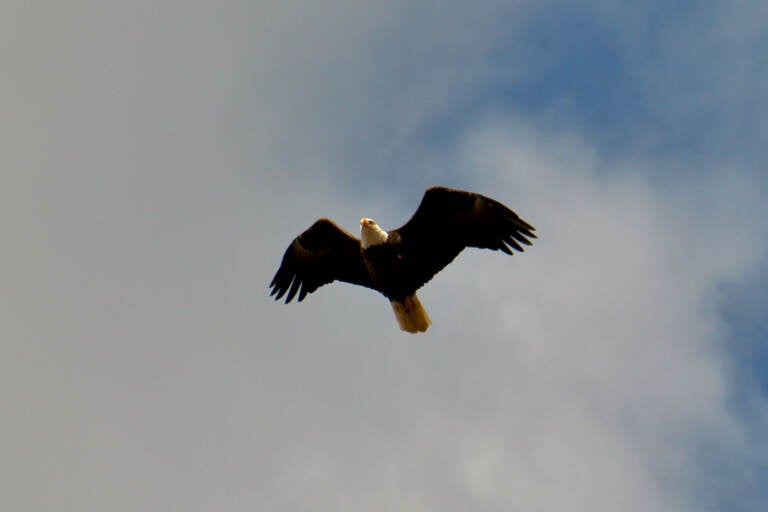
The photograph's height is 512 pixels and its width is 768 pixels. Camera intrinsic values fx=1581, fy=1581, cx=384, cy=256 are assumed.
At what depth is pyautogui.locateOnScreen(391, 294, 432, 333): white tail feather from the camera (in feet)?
71.4

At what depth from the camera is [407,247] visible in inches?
841

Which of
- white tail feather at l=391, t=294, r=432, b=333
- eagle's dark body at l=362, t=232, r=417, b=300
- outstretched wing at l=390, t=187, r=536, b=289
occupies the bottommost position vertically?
white tail feather at l=391, t=294, r=432, b=333

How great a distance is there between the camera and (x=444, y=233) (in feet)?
69.7

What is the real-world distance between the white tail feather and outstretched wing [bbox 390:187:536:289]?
0.31 meters

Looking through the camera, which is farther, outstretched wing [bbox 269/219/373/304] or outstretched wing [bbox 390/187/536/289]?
outstretched wing [bbox 269/219/373/304]

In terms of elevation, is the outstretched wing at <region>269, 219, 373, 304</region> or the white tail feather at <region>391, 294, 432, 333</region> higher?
the outstretched wing at <region>269, 219, 373, 304</region>

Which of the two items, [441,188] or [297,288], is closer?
[441,188]

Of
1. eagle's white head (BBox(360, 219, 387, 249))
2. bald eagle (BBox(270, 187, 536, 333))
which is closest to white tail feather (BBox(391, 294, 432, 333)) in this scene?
bald eagle (BBox(270, 187, 536, 333))

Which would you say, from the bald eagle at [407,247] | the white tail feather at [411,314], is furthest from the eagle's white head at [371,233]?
the white tail feather at [411,314]

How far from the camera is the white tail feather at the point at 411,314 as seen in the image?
2175cm

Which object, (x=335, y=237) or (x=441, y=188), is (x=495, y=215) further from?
(x=335, y=237)

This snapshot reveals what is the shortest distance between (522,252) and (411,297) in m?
1.72

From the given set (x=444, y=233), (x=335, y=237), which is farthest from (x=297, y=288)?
(x=444, y=233)

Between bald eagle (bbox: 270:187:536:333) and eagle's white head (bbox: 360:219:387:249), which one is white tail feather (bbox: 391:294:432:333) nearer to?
bald eagle (bbox: 270:187:536:333)
